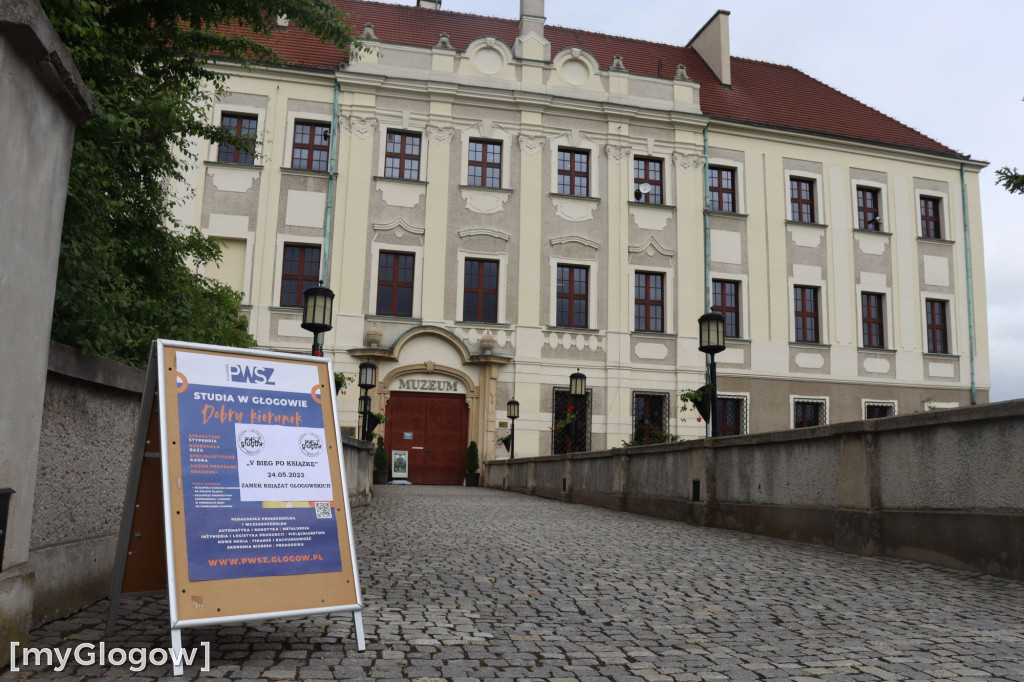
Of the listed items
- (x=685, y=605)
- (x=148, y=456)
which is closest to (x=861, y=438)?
(x=685, y=605)

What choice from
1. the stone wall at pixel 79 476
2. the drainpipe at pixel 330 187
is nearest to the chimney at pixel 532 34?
the drainpipe at pixel 330 187

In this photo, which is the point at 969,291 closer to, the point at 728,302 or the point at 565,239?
the point at 728,302

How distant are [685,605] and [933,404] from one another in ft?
83.8

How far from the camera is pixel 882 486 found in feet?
25.9

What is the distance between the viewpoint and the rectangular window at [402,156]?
25438mm

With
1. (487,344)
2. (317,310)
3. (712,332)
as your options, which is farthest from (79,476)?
(487,344)

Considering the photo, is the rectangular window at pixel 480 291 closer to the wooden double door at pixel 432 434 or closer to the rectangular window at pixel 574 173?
the wooden double door at pixel 432 434

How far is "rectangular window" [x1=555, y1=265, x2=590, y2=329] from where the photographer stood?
2567 centimetres

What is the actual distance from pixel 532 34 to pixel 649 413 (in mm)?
12905

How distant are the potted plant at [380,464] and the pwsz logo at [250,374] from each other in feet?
65.1

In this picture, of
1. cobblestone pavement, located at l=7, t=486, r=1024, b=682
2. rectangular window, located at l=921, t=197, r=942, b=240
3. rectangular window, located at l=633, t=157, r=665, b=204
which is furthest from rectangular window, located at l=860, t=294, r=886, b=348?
cobblestone pavement, located at l=7, t=486, r=1024, b=682

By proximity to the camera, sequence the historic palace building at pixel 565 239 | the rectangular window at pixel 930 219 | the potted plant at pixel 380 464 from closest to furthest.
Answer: the potted plant at pixel 380 464
the historic palace building at pixel 565 239
the rectangular window at pixel 930 219

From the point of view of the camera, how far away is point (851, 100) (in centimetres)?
3278

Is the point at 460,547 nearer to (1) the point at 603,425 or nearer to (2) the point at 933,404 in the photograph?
(1) the point at 603,425
